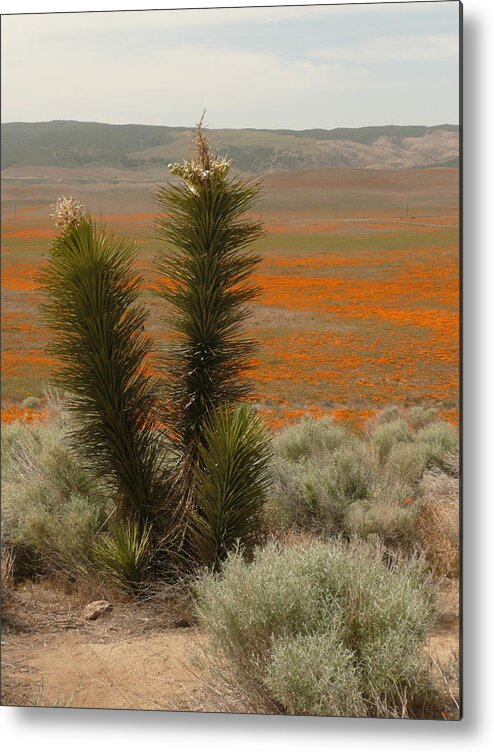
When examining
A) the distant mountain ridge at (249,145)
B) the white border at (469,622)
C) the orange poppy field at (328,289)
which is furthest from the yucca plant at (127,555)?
the orange poppy field at (328,289)

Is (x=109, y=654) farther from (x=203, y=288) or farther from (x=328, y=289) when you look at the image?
(x=328, y=289)

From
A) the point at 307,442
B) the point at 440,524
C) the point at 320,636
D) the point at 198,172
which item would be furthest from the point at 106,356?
the point at 307,442

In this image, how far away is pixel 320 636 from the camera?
399 centimetres

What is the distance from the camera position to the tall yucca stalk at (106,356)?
5199mm

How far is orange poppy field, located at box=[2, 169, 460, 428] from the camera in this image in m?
11.1

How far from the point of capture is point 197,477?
17.9 ft

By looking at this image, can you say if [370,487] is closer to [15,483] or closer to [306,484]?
[306,484]

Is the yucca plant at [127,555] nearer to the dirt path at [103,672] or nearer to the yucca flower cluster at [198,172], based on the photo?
the dirt path at [103,672]

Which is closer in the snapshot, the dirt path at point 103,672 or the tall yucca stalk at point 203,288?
the dirt path at point 103,672

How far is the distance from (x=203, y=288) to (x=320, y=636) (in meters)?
2.04

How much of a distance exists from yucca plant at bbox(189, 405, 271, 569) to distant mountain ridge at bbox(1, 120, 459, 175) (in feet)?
5.26

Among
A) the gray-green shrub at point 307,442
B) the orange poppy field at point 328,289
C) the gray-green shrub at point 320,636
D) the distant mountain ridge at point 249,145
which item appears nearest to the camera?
the gray-green shrub at point 320,636

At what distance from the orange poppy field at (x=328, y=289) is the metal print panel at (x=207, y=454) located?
1793 millimetres

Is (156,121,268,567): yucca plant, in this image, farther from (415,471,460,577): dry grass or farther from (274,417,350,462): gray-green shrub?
(274,417,350,462): gray-green shrub
